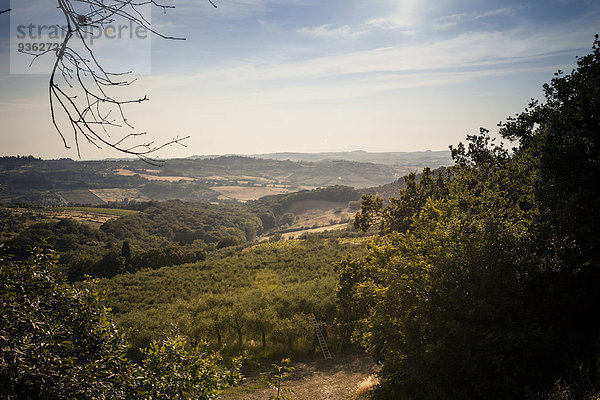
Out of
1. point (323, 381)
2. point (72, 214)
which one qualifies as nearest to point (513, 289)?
point (323, 381)

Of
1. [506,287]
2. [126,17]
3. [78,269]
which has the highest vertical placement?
[126,17]

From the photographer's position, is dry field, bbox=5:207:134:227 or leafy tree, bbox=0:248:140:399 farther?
dry field, bbox=5:207:134:227

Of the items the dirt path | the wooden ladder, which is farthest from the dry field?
the dirt path

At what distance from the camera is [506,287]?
433 inches

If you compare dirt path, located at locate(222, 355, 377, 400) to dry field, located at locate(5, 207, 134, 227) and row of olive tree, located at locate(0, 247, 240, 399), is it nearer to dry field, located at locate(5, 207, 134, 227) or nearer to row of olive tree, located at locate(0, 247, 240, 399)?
row of olive tree, located at locate(0, 247, 240, 399)

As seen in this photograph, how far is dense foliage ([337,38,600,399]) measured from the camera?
31.0 feet

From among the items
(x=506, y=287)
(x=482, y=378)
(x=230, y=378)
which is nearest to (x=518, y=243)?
(x=506, y=287)

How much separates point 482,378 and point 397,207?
16.7m

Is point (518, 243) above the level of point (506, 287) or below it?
above

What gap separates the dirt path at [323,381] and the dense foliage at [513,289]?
8.08 m

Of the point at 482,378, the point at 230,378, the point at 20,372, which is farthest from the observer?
the point at 482,378

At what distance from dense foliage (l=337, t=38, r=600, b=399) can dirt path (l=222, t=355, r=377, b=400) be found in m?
8.08

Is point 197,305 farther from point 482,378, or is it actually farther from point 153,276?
point 482,378

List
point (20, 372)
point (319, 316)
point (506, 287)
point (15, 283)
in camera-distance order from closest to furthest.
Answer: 1. point (20, 372)
2. point (15, 283)
3. point (506, 287)
4. point (319, 316)
